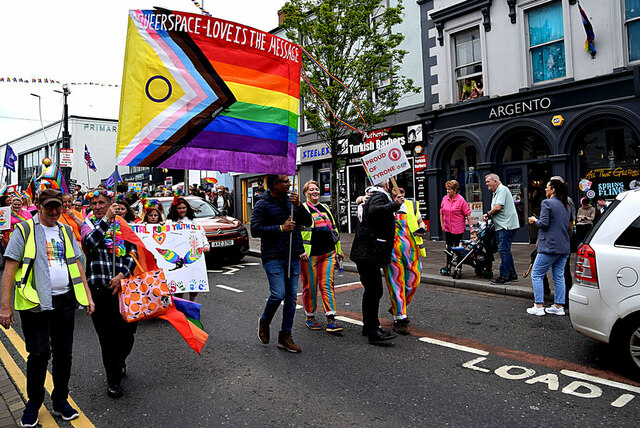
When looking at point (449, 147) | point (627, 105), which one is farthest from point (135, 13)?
point (449, 147)

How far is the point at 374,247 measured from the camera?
17.4 feet

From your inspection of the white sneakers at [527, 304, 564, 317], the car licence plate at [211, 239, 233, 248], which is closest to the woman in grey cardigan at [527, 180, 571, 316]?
the white sneakers at [527, 304, 564, 317]

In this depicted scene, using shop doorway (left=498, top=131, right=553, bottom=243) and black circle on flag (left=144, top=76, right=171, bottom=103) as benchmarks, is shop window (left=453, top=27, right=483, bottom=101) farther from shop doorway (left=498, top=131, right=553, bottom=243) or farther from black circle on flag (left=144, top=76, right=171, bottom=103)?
black circle on flag (left=144, top=76, right=171, bottom=103)

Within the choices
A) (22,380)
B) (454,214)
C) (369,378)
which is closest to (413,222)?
(369,378)

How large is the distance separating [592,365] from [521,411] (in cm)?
140

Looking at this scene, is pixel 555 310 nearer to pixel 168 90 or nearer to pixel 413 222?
pixel 413 222

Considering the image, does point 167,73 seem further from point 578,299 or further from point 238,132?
point 578,299

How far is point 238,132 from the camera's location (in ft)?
15.7

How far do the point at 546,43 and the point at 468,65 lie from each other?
2.37 meters

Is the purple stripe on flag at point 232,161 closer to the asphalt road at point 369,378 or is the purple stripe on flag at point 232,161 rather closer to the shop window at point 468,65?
the asphalt road at point 369,378

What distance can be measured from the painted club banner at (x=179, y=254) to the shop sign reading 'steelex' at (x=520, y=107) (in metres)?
10.7

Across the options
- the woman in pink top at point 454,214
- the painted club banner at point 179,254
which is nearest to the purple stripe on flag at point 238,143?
the painted club banner at point 179,254

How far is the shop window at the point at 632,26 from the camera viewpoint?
37.4 feet

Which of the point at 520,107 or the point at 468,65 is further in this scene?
the point at 468,65
